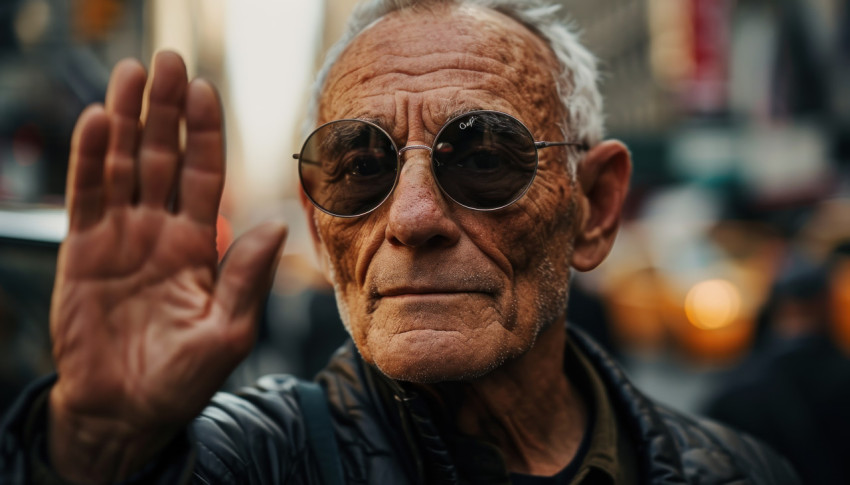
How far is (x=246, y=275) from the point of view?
1.62m

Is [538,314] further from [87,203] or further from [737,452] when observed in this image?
[87,203]

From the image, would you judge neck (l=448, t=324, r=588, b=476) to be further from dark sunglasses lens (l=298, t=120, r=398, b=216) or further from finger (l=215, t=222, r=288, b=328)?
finger (l=215, t=222, r=288, b=328)

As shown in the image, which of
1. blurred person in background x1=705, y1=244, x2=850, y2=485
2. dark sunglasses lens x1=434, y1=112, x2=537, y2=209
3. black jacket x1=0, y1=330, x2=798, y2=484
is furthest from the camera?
blurred person in background x1=705, y1=244, x2=850, y2=485

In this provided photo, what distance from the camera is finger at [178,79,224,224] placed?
163cm

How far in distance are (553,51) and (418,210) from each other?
82 centimetres

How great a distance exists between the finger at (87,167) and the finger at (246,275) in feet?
0.92

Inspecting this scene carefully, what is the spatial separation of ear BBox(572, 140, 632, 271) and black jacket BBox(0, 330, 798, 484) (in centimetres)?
45

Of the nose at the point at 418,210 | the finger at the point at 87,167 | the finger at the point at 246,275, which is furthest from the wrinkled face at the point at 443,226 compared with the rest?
the finger at the point at 87,167

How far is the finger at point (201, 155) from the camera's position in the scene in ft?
5.34

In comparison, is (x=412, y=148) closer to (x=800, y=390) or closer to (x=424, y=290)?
(x=424, y=290)

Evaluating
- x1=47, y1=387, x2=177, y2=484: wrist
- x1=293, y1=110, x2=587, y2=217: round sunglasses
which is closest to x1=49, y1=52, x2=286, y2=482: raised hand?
x1=47, y1=387, x2=177, y2=484: wrist

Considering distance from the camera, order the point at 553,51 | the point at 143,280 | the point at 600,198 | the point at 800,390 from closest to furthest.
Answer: the point at 143,280, the point at 553,51, the point at 600,198, the point at 800,390

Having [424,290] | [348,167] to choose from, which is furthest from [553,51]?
[424,290]

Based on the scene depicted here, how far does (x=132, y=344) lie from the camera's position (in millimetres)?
1562
